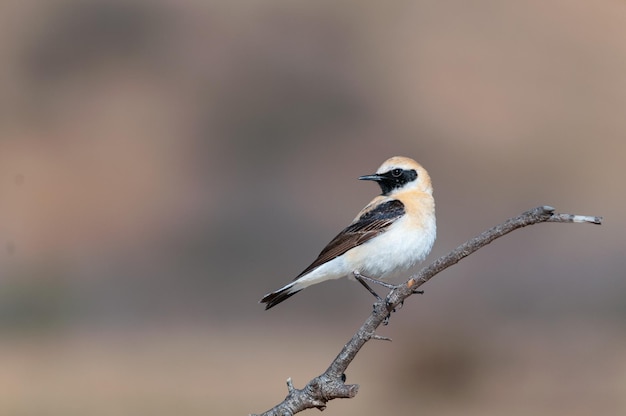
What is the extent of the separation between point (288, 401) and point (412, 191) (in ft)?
11.4

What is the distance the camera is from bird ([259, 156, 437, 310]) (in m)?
7.86

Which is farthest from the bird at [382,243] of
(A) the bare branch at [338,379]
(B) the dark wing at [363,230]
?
(A) the bare branch at [338,379]

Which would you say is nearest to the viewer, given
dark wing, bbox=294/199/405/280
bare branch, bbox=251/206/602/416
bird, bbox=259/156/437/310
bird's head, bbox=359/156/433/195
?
bare branch, bbox=251/206/602/416

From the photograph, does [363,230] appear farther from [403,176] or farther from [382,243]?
[403,176]

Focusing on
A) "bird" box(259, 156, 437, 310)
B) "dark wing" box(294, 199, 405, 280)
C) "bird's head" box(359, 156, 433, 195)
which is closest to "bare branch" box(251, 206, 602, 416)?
"bird" box(259, 156, 437, 310)

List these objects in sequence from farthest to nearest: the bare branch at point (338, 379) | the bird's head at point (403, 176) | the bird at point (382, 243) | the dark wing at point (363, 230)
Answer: the bird's head at point (403, 176) < the dark wing at point (363, 230) < the bird at point (382, 243) < the bare branch at point (338, 379)

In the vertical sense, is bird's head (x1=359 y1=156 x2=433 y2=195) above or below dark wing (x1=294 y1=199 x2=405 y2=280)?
above

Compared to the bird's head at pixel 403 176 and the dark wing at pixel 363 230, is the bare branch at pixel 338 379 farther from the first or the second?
the bird's head at pixel 403 176

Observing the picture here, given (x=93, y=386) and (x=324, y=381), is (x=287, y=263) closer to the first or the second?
(x=93, y=386)

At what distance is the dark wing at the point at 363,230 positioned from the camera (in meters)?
8.09

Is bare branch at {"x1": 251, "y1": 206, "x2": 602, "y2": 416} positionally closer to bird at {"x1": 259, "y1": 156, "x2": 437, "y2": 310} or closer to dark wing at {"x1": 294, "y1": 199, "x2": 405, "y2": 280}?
bird at {"x1": 259, "y1": 156, "x2": 437, "y2": 310}

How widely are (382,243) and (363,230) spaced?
0.27 metres

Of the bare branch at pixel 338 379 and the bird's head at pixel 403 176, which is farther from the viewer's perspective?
the bird's head at pixel 403 176

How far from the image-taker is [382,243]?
795cm
